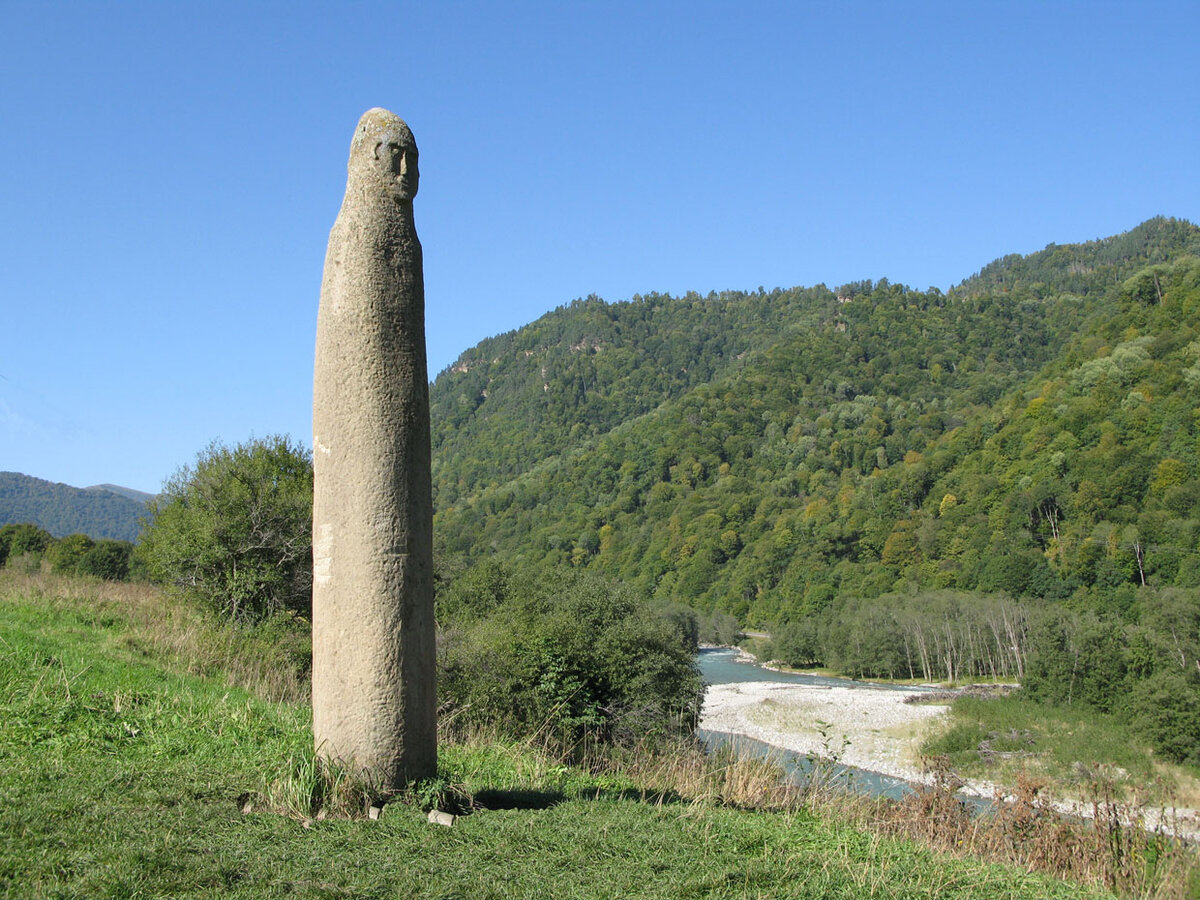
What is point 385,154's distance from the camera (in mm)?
6551

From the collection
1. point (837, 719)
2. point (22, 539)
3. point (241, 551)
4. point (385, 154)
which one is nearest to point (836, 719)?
point (837, 719)

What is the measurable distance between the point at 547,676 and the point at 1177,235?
18560 cm

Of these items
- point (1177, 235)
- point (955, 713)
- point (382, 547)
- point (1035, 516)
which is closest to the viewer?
point (382, 547)

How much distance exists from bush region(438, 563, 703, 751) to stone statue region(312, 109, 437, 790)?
6035 millimetres

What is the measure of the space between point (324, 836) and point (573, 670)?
51.7ft

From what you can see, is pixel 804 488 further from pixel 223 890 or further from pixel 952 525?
pixel 223 890

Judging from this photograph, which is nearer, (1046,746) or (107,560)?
(1046,746)

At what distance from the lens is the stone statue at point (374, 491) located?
230 inches

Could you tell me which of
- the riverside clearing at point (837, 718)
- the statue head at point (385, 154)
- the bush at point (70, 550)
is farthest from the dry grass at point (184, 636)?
the bush at point (70, 550)

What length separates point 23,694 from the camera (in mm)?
7051

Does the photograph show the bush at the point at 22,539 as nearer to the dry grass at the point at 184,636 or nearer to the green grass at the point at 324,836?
the dry grass at the point at 184,636

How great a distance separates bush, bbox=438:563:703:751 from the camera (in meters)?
17.2

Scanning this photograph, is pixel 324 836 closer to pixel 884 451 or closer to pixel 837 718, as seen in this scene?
pixel 837 718

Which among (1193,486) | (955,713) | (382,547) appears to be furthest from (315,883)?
(1193,486)
